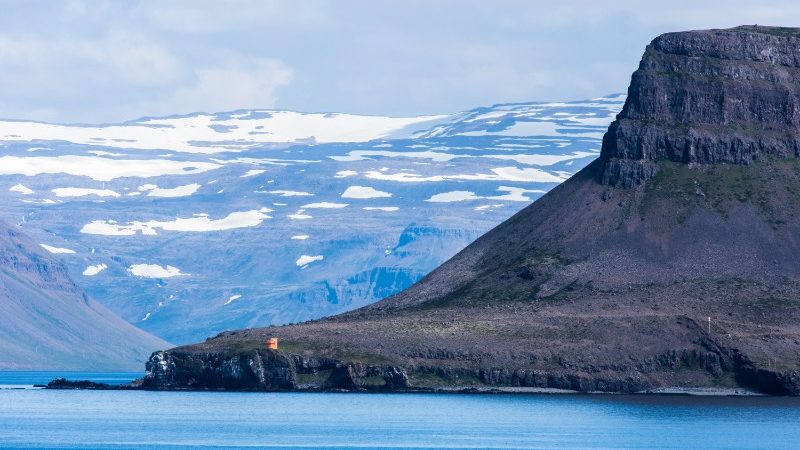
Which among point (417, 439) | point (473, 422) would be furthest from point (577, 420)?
point (417, 439)

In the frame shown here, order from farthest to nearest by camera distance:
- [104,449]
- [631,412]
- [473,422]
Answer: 1. [631,412]
2. [473,422]
3. [104,449]

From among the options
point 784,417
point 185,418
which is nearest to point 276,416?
point 185,418

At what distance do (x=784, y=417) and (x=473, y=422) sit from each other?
28.4 metres

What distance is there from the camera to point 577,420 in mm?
185250

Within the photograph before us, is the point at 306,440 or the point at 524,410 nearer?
the point at 306,440

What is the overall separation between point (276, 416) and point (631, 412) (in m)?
33.1

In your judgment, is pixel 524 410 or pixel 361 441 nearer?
A: pixel 361 441

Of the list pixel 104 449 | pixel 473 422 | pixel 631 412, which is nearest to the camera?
pixel 104 449

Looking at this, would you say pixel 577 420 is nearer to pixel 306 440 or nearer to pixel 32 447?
pixel 306 440

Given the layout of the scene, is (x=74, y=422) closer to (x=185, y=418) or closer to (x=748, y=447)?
(x=185, y=418)

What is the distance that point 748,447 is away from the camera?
157875 mm

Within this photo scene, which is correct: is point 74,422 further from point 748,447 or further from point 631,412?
point 748,447

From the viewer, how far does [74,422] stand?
616 feet

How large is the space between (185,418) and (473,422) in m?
25.7
